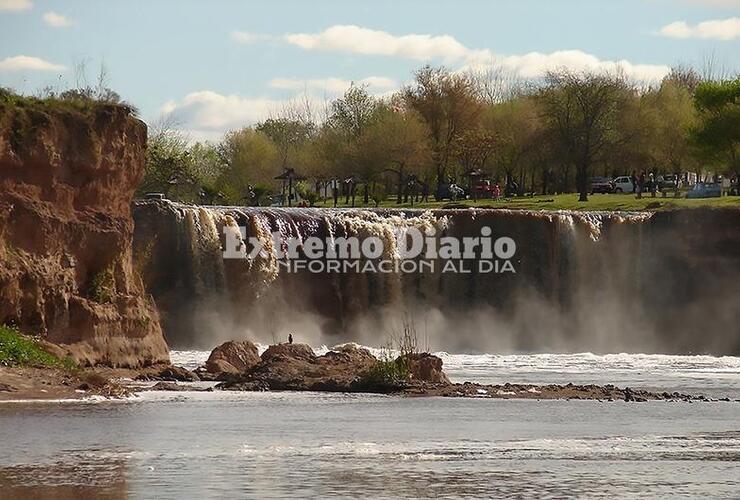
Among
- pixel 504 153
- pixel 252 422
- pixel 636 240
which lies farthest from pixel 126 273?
pixel 504 153

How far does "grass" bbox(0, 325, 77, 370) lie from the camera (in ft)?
108

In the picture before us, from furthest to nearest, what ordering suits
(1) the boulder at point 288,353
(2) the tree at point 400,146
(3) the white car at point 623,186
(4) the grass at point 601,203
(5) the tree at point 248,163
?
1. (5) the tree at point 248,163
2. (2) the tree at point 400,146
3. (3) the white car at point 623,186
4. (4) the grass at point 601,203
5. (1) the boulder at point 288,353

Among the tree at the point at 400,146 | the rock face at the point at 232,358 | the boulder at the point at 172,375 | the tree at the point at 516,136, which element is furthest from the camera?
the tree at the point at 516,136

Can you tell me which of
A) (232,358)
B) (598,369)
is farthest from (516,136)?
(232,358)

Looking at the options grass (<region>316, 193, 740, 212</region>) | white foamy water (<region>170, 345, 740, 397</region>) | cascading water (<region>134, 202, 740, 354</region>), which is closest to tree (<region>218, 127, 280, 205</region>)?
grass (<region>316, 193, 740, 212</region>)

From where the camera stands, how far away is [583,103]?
10925cm

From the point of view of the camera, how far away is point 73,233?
123ft

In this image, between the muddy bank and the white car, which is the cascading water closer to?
the muddy bank

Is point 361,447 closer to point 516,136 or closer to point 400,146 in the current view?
point 400,146

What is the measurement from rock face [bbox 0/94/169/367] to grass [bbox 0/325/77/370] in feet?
2.65

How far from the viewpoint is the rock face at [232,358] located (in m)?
39.8

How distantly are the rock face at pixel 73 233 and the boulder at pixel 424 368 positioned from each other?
21.2ft

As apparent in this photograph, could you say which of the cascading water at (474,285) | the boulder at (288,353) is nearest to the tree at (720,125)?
the cascading water at (474,285)

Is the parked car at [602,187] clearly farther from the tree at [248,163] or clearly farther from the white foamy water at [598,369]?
the white foamy water at [598,369]
